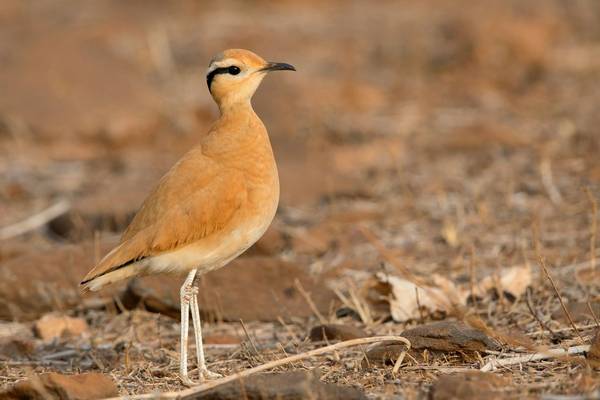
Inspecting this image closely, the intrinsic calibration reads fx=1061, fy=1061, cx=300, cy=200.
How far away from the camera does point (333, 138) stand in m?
9.98

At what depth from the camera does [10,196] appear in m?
9.02

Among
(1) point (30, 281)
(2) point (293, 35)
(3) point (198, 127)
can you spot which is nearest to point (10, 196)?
(3) point (198, 127)

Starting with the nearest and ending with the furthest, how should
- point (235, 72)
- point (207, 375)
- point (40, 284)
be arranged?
point (207, 375) → point (235, 72) → point (40, 284)

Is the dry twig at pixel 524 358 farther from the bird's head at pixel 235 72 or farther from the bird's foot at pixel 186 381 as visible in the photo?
the bird's head at pixel 235 72

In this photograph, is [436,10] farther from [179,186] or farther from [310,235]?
[179,186]

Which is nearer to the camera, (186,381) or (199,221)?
(186,381)

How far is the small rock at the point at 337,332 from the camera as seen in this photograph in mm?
4945

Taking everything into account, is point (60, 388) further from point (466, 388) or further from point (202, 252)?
point (466, 388)

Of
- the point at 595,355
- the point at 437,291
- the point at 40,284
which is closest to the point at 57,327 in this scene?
the point at 40,284

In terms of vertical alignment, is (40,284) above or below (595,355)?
above

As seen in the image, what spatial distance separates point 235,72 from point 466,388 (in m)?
1.98

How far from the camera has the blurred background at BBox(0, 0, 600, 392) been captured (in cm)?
615

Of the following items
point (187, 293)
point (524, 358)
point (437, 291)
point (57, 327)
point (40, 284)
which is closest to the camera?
point (524, 358)

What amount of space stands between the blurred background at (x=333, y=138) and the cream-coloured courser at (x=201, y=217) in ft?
1.72
